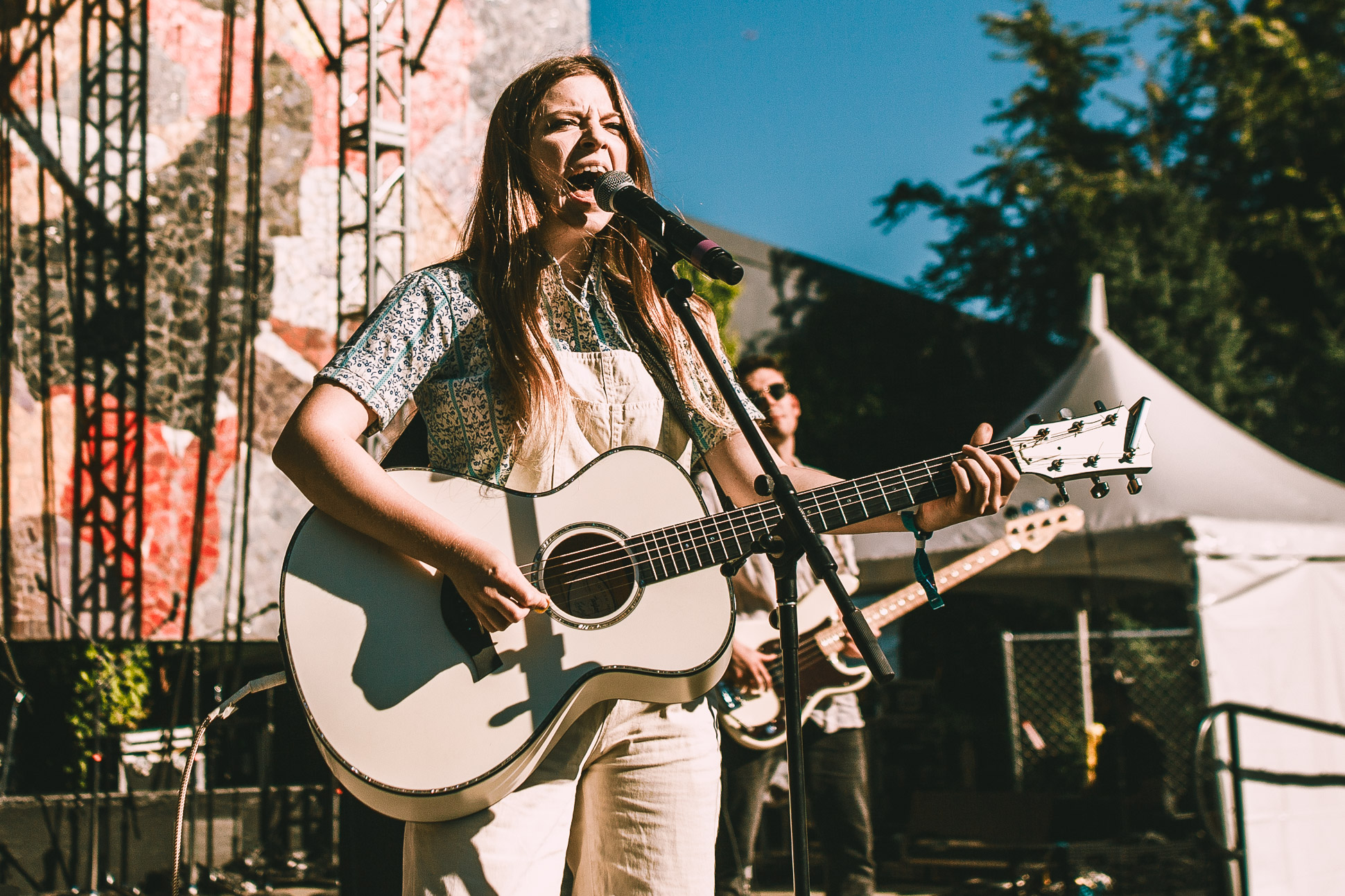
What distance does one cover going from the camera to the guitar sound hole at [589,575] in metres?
1.84

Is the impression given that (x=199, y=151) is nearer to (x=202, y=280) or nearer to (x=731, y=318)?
(x=202, y=280)

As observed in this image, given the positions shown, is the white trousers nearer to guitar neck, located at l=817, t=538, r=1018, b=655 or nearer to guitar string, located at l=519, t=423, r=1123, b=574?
guitar string, located at l=519, t=423, r=1123, b=574

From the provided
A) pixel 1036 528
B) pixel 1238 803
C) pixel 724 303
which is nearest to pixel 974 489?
pixel 1036 528

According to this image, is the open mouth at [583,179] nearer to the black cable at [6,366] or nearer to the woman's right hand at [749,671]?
the woman's right hand at [749,671]

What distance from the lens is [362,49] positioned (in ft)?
27.4

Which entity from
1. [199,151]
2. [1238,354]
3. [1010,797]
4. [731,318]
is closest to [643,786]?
[1010,797]

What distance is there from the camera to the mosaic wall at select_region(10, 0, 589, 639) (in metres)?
6.97

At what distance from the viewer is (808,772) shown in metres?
4.38

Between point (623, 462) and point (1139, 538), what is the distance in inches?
206

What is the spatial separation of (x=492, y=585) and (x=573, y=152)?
2.97 ft

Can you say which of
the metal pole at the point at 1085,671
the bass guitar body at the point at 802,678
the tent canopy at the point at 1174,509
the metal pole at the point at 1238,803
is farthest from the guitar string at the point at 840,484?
the metal pole at the point at 1085,671

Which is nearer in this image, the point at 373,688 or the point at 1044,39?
the point at 373,688

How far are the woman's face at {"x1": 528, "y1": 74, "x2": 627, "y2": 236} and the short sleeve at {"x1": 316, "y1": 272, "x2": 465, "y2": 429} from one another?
0.30 meters

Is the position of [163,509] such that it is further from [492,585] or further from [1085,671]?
[1085,671]
